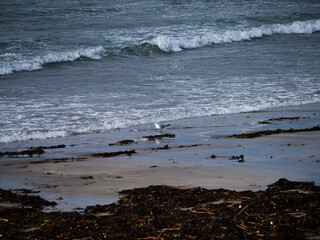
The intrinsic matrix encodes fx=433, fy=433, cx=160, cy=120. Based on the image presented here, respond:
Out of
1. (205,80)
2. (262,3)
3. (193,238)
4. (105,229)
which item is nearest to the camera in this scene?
(193,238)

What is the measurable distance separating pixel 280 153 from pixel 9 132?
5.06 metres

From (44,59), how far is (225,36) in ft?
33.3

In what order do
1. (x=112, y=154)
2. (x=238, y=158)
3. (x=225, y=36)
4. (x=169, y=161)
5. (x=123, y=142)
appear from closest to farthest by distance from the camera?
(x=238, y=158) < (x=169, y=161) < (x=112, y=154) < (x=123, y=142) < (x=225, y=36)

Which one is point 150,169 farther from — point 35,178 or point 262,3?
point 262,3

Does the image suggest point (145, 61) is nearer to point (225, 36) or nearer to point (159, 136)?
point (225, 36)

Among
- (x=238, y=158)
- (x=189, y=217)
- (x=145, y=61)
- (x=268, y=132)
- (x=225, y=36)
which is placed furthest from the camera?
(x=225, y=36)

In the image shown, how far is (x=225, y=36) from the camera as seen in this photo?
23.0 metres

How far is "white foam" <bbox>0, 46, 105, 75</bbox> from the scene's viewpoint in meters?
15.8

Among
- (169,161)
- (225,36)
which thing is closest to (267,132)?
(169,161)

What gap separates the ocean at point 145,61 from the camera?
32.0ft

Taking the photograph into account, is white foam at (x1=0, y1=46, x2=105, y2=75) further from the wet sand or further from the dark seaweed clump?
the dark seaweed clump

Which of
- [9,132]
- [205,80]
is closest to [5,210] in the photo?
[9,132]

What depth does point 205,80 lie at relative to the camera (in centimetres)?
1309

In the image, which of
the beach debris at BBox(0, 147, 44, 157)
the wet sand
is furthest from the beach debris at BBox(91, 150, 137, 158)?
the beach debris at BBox(0, 147, 44, 157)
